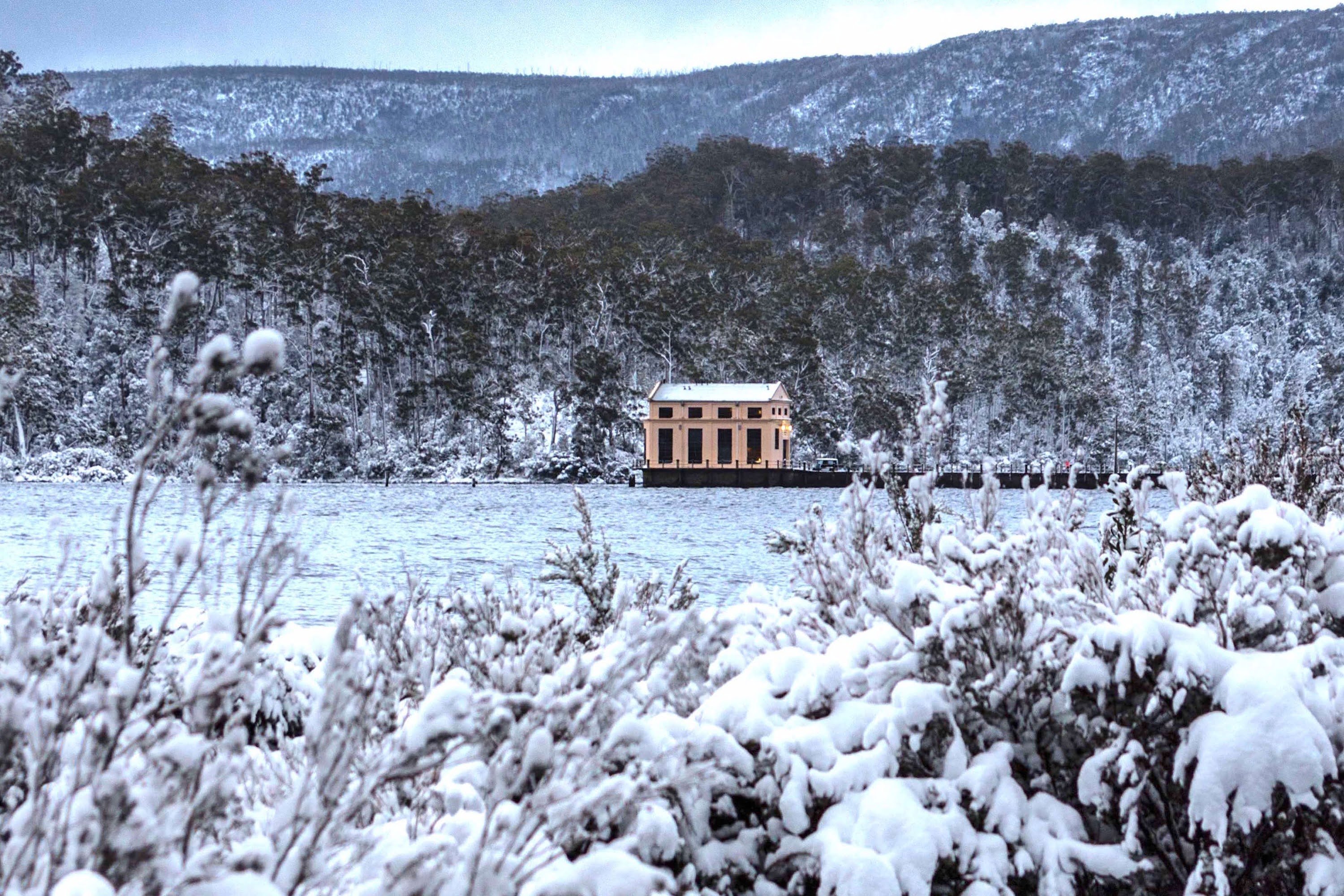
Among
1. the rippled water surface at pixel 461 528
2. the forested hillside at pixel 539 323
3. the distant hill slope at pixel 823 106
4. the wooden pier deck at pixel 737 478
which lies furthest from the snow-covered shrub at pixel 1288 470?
the distant hill slope at pixel 823 106

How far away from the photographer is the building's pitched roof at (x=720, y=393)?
5166 centimetres

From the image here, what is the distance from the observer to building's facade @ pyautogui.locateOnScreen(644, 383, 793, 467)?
5172 centimetres

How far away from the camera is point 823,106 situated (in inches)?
6919

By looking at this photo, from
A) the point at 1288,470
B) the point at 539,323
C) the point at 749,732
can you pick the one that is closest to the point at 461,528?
the point at 1288,470

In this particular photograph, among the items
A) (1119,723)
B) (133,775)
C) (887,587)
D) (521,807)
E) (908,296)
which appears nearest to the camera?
(521,807)

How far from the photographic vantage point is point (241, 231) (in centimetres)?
6341

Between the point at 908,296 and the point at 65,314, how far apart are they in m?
46.4

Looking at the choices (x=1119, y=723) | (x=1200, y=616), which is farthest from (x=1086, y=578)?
(x=1119, y=723)

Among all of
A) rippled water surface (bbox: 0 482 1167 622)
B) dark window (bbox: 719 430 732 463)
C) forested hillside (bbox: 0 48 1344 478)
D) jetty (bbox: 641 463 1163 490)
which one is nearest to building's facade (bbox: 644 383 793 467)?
dark window (bbox: 719 430 732 463)

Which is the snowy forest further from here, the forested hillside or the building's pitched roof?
the forested hillside

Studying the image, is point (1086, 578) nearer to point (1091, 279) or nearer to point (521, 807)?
point (521, 807)

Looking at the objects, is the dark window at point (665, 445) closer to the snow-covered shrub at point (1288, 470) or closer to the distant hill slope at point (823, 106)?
the snow-covered shrub at point (1288, 470)

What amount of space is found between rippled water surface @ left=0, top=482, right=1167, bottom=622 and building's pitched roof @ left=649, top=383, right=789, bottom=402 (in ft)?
13.6

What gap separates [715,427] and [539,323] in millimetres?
17076
